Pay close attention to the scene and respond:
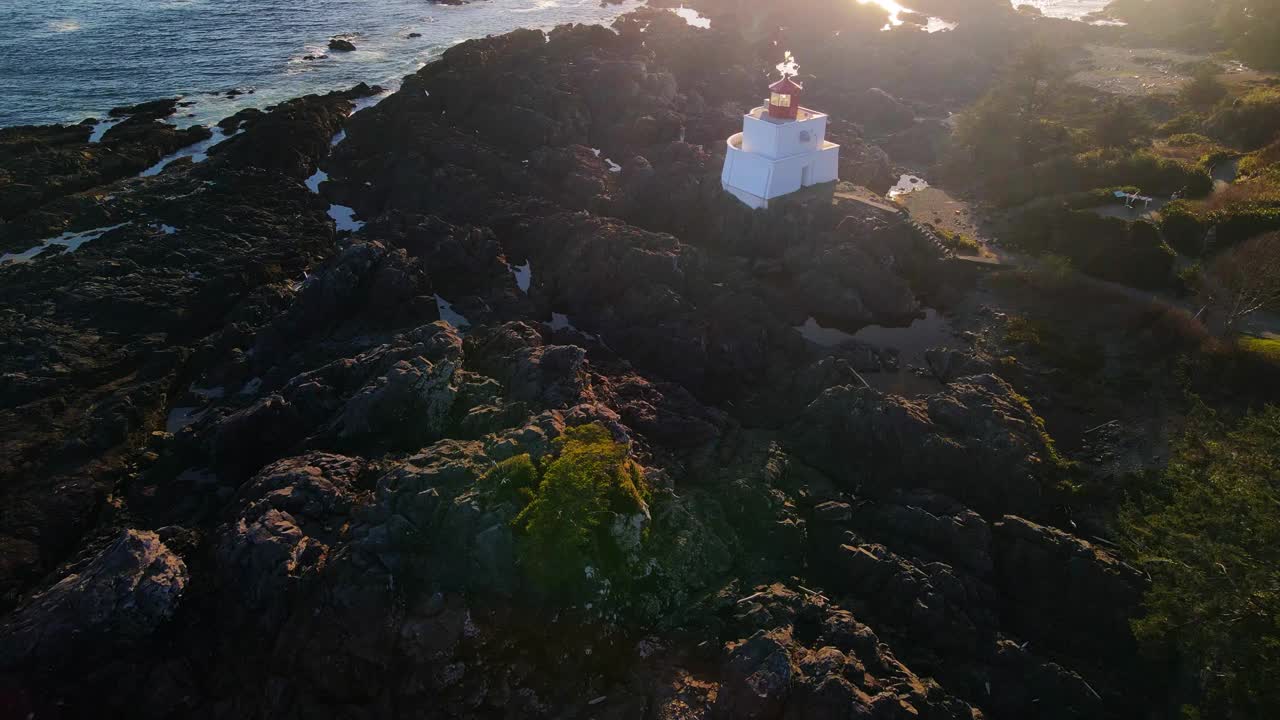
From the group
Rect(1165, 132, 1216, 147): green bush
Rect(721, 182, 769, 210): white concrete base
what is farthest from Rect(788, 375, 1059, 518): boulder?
Rect(1165, 132, 1216, 147): green bush

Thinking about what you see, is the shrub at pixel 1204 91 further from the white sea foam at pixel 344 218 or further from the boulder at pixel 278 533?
the boulder at pixel 278 533

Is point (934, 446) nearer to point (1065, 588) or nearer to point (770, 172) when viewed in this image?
point (1065, 588)

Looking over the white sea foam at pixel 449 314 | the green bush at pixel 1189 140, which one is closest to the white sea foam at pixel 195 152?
the white sea foam at pixel 449 314

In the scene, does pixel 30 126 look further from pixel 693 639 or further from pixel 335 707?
pixel 693 639

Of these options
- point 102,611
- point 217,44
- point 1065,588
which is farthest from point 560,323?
point 217,44

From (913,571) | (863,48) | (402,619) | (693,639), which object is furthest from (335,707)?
(863,48)
